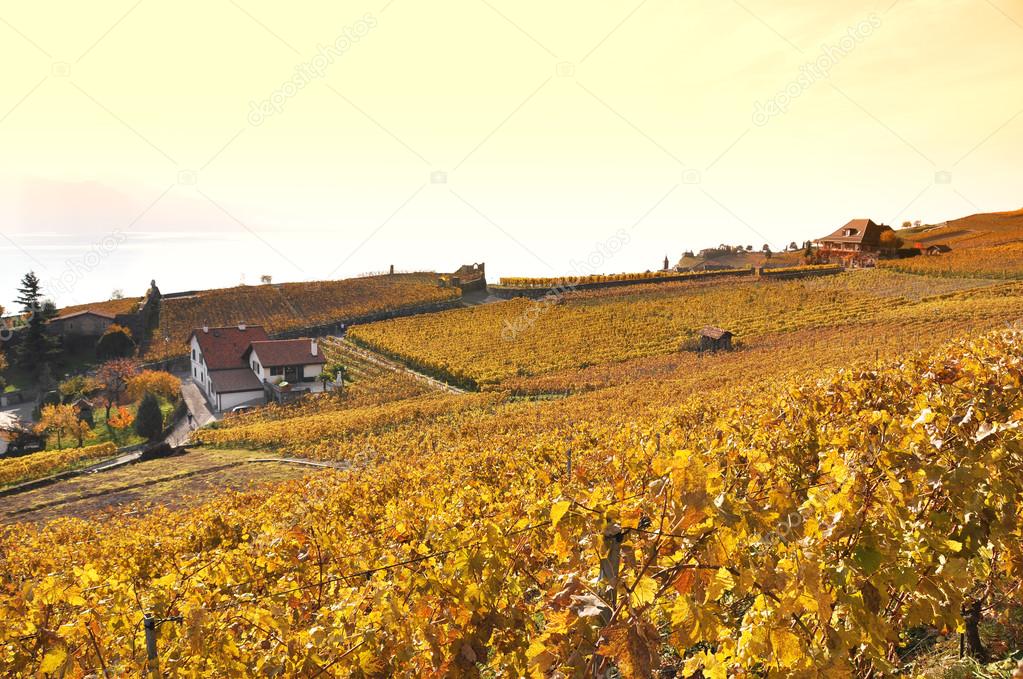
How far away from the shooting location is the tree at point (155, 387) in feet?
145

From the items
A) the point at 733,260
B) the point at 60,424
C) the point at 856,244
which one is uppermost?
the point at 733,260

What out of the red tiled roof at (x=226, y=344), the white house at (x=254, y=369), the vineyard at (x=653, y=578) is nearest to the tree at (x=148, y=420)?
the white house at (x=254, y=369)

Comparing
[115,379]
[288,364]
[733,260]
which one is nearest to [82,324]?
[115,379]

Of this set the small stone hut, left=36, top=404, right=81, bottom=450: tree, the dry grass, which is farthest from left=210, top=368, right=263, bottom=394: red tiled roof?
the small stone hut

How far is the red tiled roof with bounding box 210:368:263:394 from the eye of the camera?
41.5 meters

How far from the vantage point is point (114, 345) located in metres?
56.1

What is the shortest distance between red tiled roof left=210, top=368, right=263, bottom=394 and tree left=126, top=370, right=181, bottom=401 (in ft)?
13.7

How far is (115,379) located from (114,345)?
12.6 metres

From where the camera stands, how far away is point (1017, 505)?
4355 mm

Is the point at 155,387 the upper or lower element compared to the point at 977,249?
lower

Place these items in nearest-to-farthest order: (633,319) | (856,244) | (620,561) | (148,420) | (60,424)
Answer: (620,561)
(148,420)
(60,424)
(633,319)
(856,244)

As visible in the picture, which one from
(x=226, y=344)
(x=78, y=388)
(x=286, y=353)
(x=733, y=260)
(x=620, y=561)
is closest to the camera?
(x=620, y=561)

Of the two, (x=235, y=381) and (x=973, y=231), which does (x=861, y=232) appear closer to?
(x=973, y=231)

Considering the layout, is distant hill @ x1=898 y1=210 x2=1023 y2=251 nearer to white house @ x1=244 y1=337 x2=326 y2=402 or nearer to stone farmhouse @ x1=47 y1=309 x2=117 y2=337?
white house @ x1=244 y1=337 x2=326 y2=402
